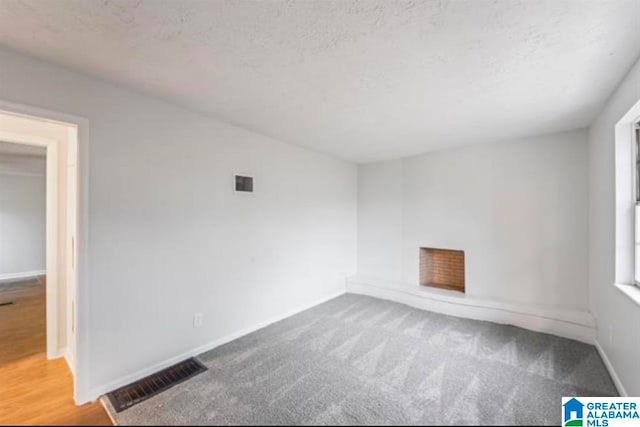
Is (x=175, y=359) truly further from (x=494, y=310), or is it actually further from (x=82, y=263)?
(x=494, y=310)

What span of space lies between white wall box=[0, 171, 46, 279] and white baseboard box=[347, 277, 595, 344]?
5471 millimetres

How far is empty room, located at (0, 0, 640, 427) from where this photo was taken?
1.22m

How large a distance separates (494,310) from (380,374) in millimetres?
2218

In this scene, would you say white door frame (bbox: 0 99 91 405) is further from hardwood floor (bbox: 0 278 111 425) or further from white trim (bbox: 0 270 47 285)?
white trim (bbox: 0 270 47 285)

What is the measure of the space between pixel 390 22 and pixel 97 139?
2.03 meters

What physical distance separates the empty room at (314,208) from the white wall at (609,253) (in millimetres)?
34

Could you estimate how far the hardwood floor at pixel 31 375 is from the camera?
72 centimetres

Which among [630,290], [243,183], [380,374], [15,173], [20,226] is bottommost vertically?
[380,374]

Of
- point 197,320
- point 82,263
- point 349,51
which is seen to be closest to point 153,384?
point 197,320

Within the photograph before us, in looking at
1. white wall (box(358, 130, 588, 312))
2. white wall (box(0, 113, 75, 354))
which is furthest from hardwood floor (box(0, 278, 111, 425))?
white wall (box(358, 130, 588, 312))

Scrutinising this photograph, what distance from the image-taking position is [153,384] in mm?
1885

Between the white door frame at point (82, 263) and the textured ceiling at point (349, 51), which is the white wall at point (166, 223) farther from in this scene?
the textured ceiling at point (349, 51)

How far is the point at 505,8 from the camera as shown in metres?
1.20

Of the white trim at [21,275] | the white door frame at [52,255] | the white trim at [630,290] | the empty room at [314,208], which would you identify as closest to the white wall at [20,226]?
the white trim at [21,275]
